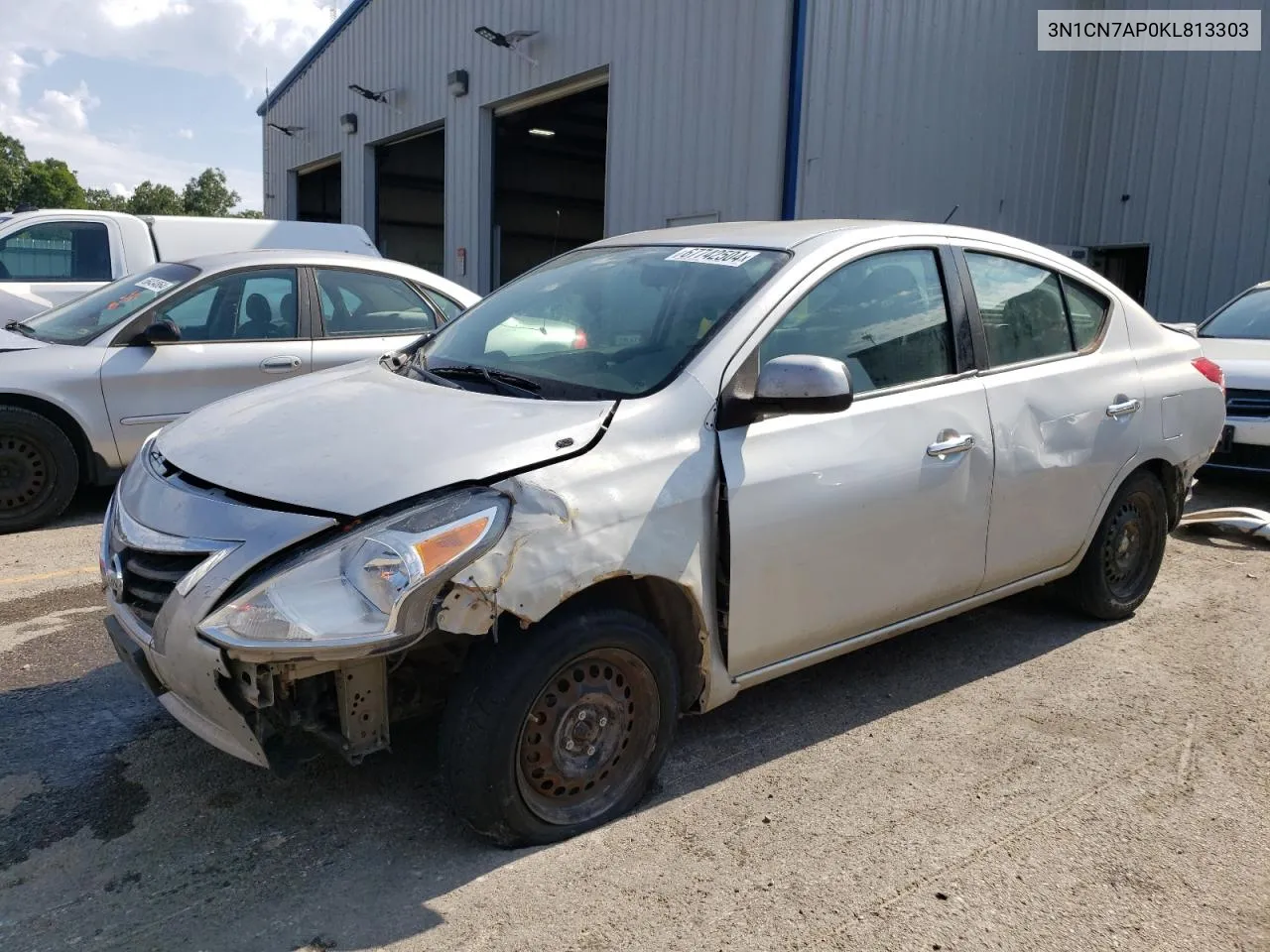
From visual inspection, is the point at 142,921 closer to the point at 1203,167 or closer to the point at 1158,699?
the point at 1158,699

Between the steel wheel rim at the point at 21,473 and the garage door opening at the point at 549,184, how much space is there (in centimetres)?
1326

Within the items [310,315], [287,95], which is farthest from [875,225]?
[287,95]

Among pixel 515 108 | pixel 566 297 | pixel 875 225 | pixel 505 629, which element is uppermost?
pixel 515 108

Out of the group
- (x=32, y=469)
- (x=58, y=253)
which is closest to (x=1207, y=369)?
(x=32, y=469)

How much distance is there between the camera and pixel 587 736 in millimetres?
2736

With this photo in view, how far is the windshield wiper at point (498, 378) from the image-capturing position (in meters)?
3.06

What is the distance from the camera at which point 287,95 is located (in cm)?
2252

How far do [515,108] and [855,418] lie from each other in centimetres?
1324

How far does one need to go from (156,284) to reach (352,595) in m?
4.90

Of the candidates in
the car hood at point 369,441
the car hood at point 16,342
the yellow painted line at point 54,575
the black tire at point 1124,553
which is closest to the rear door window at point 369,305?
the car hood at point 16,342

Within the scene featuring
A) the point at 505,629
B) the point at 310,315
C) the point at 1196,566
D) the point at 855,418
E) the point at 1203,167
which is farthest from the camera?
the point at 1203,167

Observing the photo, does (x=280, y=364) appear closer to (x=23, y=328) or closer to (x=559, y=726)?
(x=23, y=328)

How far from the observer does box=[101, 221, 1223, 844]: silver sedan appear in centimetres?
243

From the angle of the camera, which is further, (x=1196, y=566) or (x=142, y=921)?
(x=1196, y=566)
